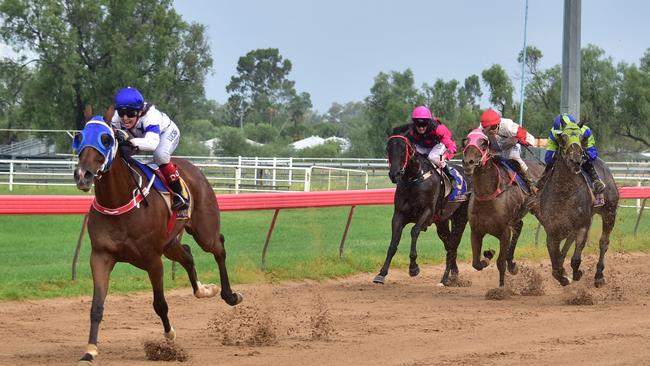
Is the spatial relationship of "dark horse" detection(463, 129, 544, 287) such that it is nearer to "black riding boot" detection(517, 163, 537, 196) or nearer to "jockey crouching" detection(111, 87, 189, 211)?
"black riding boot" detection(517, 163, 537, 196)

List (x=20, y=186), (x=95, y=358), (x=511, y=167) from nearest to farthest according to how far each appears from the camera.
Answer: (x=95, y=358) → (x=511, y=167) → (x=20, y=186)

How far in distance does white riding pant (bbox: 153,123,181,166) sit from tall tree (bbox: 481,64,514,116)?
113ft

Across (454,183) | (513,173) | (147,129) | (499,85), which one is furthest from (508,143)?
(499,85)

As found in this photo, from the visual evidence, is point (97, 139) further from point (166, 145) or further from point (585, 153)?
point (585, 153)

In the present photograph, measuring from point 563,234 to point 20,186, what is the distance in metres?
19.3

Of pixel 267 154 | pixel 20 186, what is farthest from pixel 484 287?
pixel 267 154

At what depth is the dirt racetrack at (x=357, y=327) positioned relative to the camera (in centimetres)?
780

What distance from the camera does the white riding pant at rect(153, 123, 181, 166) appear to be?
8.55 meters

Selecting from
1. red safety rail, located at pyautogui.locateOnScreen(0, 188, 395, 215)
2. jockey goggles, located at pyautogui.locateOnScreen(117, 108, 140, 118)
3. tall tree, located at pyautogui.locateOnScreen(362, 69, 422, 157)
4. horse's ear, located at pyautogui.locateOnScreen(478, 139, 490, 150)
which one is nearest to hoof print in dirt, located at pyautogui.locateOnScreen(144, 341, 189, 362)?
jockey goggles, located at pyautogui.locateOnScreen(117, 108, 140, 118)

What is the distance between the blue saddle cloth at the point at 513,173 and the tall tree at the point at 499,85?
29.6 m

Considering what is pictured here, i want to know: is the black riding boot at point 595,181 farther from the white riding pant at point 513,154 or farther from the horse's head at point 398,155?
the horse's head at point 398,155

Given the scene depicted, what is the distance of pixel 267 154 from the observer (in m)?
62.4

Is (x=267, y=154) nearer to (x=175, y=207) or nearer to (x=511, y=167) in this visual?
(x=511, y=167)

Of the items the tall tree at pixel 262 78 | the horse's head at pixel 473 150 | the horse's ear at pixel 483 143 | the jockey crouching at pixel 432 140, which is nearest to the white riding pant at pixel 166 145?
the horse's head at pixel 473 150
